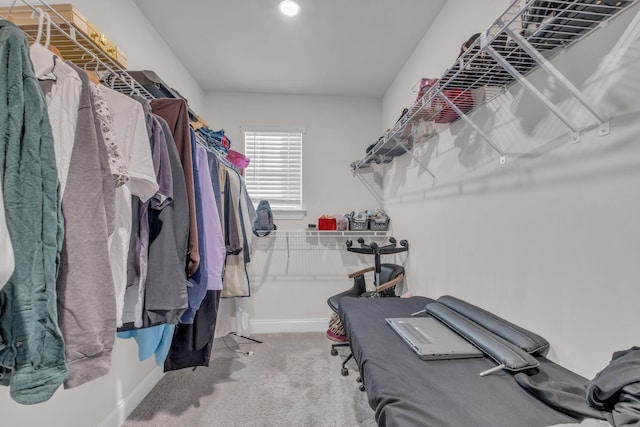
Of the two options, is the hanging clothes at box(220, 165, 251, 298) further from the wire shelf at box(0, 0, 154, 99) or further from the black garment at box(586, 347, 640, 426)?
the black garment at box(586, 347, 640, 426)

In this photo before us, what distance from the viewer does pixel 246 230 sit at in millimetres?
2100

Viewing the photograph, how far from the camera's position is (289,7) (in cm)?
187

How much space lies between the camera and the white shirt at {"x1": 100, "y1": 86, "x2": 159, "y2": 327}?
33.2 inches

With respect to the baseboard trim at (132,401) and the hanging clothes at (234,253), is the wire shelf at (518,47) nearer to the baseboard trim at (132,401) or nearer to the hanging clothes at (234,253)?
the hanging clothes at (234,253)

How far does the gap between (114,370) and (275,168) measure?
7.23 feet

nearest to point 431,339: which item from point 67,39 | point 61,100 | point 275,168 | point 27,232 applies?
point 27,232

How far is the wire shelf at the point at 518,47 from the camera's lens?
2.70 feet

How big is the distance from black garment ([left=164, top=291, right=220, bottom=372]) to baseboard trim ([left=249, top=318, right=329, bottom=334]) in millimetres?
1456

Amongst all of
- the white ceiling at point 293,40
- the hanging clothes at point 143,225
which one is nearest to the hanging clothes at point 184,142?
the hanging clothes at point 143,225

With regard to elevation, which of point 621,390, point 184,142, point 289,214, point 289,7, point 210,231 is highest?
point 289,7

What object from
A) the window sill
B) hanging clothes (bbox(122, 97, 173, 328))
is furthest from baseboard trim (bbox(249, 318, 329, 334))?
hanging clothes (bbox(122, 97, 173, 328))

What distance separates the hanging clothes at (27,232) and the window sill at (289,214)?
2469mm

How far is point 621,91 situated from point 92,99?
156 cm

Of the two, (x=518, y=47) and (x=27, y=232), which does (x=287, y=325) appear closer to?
(x=27, y=232)
